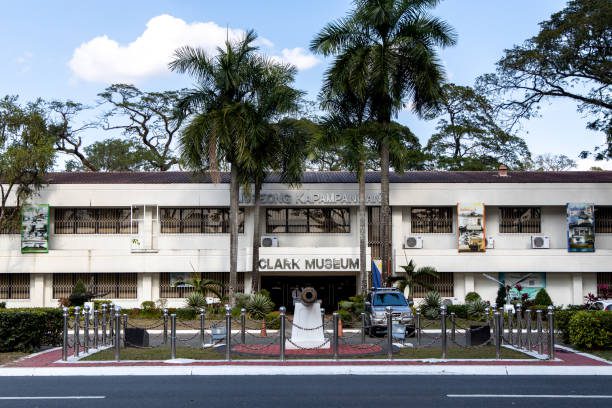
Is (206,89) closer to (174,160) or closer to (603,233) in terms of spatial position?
(603,233)

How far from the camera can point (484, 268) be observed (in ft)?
120

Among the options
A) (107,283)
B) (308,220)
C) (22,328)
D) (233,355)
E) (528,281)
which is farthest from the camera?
(308,220)

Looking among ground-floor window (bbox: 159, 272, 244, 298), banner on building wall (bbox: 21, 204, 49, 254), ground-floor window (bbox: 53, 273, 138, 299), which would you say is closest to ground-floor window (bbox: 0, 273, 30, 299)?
ground-floor window (bbox: 53, 273, 138, 299)

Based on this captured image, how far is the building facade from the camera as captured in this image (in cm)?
3681

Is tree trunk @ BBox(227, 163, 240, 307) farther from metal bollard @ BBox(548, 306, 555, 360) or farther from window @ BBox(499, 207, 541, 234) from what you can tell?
metal bollard @ BBox(548, 306, 555, 360)

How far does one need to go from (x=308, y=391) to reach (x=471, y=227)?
969 inches

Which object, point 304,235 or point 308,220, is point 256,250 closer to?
point 304,235

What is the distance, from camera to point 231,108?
101ft

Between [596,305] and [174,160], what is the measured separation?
35042mm

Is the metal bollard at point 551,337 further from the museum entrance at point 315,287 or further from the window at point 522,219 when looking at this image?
the museum entrance at point 315,287

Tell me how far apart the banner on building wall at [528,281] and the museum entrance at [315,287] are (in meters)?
7.49

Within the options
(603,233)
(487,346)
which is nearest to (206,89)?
(487,346)

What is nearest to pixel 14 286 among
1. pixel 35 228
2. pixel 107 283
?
pixel 35 228

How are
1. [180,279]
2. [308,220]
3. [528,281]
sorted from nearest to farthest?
1. [180,279]
2. [528,281]
3. [308,220]
